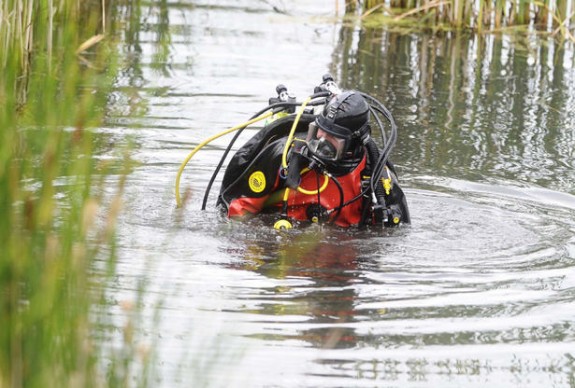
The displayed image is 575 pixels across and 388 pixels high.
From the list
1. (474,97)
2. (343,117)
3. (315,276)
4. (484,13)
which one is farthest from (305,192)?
(484,13)

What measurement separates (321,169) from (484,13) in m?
7.11

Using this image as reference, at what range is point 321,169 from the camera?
6230 millimetres

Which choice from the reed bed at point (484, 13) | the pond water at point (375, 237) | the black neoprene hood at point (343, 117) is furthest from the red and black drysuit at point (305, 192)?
the reed bed at point (484, 13)

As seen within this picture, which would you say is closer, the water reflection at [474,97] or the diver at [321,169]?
the diver at [321,169]

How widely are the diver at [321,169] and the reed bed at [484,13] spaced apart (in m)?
6.36

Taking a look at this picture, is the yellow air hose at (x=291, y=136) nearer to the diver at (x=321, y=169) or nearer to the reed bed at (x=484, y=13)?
the diver at (x=321, y=169)

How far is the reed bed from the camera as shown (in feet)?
41.1

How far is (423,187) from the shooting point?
7.68 m

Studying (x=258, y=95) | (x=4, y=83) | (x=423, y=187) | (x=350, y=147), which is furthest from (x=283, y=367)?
(x=258, y=95)

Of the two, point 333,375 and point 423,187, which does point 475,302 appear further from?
point 423,187

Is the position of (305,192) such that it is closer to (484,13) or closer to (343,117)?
(343,117)

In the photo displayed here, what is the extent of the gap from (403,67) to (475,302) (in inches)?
255

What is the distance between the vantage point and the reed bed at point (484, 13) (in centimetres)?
1254

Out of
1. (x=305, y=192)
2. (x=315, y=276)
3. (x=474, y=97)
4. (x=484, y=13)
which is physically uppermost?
(x=484, y=13)
